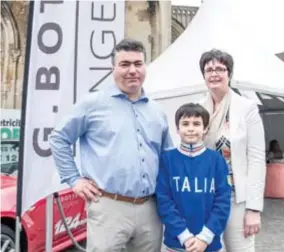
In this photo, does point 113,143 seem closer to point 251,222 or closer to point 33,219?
point 251,222

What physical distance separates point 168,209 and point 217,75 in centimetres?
76

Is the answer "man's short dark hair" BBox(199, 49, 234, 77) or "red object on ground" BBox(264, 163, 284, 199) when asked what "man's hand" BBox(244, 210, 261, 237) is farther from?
"red object on ground" BBox(264, 163, 284, 199)

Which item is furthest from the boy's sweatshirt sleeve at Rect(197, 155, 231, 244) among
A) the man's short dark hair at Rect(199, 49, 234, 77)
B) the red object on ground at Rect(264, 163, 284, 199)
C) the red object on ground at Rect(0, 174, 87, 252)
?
the red object on ground at Rect(264, 163, 284, 199)

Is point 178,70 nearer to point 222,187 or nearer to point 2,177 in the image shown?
point 2,177

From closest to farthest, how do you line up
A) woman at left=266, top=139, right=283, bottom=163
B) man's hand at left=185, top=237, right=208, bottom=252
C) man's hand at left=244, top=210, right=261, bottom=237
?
man's hand at left=185, top=237, right=208, bottom=252 → man's hand at left=244, top=210, right=261, bottom=237 → woman at left=266, top=139, right=283, bottom=163

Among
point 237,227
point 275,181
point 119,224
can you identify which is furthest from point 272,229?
point 119,224

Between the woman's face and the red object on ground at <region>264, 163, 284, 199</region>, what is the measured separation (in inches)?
302

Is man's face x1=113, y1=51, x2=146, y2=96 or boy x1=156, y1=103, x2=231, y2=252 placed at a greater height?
man's face x1=113, y1=51, x2=146, y2=96

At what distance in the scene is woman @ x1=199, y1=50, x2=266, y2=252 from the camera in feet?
10.2

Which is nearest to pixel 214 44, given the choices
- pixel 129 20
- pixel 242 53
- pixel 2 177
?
pixel 242 53

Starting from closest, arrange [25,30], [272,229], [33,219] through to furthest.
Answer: [33,219] < [272,229] < [25,30]

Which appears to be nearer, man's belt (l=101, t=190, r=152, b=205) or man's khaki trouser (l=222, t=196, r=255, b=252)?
man's belt (l=101, t=190, r=152, b=205)

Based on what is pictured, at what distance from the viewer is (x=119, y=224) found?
299cm

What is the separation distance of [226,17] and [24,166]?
7330mm
